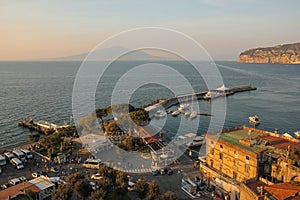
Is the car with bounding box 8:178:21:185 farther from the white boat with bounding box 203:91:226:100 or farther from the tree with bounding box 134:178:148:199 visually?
the white boat with bounding box 203:91:226:100

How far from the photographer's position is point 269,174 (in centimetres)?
1997

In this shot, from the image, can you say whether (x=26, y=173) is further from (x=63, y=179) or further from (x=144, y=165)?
(x=144, y=165)

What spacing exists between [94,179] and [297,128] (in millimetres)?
38438

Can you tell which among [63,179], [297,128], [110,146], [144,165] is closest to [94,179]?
[63,179]

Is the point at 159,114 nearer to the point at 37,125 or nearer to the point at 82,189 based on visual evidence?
the point at 37,125

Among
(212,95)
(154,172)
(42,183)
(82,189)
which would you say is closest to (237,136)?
(154,172)

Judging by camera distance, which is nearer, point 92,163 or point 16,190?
point 16,190

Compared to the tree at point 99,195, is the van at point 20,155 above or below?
below

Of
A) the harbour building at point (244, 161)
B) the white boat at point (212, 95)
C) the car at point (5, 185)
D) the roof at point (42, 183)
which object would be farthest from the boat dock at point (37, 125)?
the white boat at point (212, 95)

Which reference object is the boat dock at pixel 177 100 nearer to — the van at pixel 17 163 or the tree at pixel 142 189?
the van at pixel 17 163

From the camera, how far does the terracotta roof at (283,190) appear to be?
15.7m

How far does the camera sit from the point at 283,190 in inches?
636

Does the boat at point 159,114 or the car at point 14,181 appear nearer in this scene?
the car at point 14,181

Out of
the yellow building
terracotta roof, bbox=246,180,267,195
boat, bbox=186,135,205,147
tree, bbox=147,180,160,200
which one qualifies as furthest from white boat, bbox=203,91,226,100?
tree, bbox=147,180,160,200
